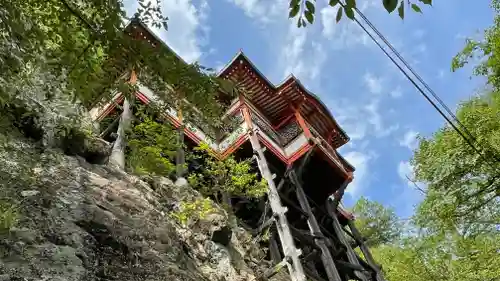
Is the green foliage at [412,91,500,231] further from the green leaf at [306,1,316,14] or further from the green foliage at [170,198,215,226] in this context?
the green leaf at [306,1,316,14]

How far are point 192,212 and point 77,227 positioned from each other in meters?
3.96

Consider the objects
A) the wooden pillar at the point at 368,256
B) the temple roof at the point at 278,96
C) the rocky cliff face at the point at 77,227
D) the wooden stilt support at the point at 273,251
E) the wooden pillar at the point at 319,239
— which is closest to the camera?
the rocky cliff face at the point at 77,227

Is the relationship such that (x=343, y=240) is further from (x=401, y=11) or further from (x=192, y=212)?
(x=401, y=11)

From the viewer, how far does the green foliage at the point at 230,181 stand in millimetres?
10531

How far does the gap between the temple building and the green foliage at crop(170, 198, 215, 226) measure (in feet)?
7.18

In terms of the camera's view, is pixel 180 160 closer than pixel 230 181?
No

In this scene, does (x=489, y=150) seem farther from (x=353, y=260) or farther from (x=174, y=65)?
(x=174, y=65)

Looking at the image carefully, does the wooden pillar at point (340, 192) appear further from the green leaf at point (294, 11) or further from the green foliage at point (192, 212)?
the green leaf at point (294, 11)

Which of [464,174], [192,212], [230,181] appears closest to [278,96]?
[230,181]

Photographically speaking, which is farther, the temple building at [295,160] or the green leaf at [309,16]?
the temple building at [295,160]

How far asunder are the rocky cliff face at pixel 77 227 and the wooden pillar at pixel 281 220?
2.40 meters

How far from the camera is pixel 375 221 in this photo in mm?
25359

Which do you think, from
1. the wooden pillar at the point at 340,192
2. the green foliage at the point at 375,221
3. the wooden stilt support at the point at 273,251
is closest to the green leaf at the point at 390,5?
the wooden stilt support at the point at 273,251

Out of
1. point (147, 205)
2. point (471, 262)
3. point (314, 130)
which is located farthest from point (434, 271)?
point (147, 205)
